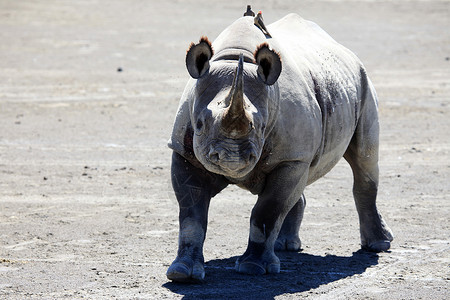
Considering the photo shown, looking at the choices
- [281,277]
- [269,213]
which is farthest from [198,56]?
[281,277]

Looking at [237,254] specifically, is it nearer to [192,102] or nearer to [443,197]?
[192,102]

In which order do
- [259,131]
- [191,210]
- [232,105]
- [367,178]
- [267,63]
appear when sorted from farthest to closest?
[367,178], [191,210], [267,63], [259,131], [232,105]

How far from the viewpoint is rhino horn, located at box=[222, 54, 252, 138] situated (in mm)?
6008

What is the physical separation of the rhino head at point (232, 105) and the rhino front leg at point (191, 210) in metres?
0.49

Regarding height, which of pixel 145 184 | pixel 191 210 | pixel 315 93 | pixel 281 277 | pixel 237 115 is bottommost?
pixel 281 277

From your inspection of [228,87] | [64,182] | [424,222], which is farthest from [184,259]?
[64,182]

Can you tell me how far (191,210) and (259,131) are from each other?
95 centimetres

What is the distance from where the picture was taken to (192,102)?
6750 millimetres

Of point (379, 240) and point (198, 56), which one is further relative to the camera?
point (379, 240)

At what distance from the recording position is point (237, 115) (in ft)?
19.8

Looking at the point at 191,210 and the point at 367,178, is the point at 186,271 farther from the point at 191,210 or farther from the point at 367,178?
the point at 367,178

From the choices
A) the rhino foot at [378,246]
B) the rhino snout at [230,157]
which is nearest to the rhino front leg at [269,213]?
the rhino snout at [230,157]

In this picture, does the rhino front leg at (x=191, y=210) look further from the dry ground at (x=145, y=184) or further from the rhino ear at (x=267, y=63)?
the rhino ear at (x=267, y=63)

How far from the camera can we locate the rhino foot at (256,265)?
705cm
